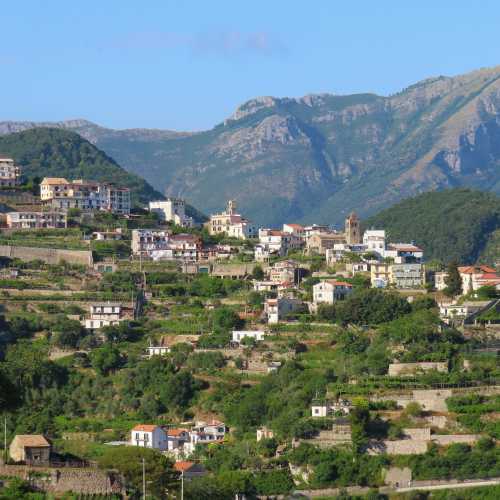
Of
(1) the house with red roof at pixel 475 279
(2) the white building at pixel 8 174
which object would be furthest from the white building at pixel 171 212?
(1) the house with red roof at pixel 475 279

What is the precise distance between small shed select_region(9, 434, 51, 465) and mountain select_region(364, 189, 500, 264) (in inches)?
2320

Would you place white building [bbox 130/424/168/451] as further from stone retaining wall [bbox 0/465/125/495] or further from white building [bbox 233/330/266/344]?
white building [bbox 233/330/266/344]

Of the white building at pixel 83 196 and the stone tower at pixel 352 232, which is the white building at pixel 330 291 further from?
the white building at pixel 83 196

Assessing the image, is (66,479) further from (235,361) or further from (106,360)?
(235,361)

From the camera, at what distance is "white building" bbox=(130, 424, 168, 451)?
60531 mm

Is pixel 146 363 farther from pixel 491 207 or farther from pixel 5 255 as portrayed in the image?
pixel 491 207

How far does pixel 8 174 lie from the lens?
9519cm

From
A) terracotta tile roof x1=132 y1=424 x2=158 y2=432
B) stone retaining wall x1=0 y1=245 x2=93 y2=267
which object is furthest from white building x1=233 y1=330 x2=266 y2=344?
stone retaining wall x1=0 y1=245 x2=93 y2=267

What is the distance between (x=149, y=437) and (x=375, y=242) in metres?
26.9

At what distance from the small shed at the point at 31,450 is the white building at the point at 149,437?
25.1ft

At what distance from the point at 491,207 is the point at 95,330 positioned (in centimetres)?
5199

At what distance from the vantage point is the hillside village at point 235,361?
57.6m

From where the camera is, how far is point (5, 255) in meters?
81.2

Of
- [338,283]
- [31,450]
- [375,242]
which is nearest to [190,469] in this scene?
[31,450]
